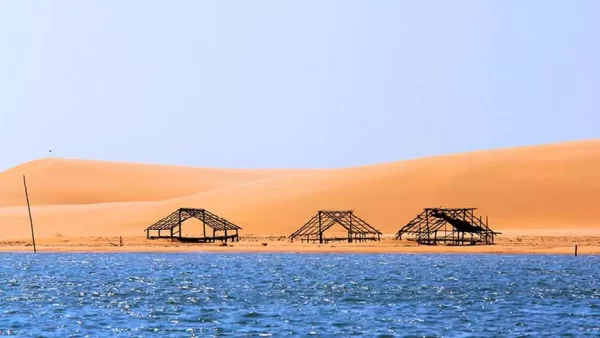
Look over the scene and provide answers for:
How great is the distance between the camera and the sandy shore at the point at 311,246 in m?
77.4

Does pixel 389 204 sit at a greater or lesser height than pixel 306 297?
greater

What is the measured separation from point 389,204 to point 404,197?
293 cm

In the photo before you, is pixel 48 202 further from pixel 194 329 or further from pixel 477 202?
pixel 194 329

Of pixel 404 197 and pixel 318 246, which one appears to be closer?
pixel 318 246

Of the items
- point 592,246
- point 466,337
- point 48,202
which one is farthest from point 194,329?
point 48,202

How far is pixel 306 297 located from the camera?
47062mm

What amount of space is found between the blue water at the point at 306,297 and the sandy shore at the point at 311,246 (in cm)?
501

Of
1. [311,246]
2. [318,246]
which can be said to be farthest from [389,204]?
[318,246]

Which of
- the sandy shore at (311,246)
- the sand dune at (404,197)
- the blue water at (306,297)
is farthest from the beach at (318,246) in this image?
the sand dune at (404,197)

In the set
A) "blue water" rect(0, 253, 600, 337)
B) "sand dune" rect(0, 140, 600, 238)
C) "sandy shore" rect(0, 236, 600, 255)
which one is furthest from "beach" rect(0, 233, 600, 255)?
"sand dune" rect(0, 140, 600, 238)

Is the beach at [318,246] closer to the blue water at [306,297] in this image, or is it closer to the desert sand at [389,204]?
the desert sand at [389,204]

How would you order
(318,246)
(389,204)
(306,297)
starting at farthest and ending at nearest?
(389,204), (318,246), (306,297)

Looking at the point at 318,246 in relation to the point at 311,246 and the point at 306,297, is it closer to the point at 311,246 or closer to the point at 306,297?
the point at 311,246

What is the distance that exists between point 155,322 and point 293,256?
37.9 m
